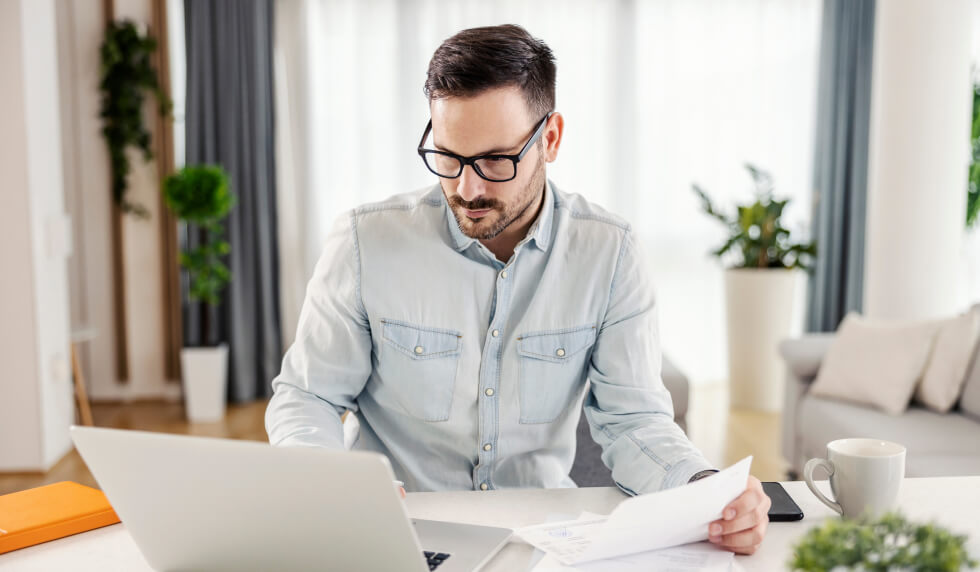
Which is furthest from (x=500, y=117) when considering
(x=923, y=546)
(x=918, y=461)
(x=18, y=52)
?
(x=18, y=52)

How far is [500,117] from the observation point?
129cm

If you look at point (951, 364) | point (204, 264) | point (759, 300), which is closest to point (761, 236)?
point (759, 300)

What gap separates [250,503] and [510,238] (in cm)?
75

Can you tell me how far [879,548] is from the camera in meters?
0.67

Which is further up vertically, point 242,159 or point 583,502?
point 242,159

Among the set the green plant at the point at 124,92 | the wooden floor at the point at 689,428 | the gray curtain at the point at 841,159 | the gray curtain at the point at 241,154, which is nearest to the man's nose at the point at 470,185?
the wooden floor at the point at 689,428

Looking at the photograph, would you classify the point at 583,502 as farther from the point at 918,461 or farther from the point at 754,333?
the point at 754,333

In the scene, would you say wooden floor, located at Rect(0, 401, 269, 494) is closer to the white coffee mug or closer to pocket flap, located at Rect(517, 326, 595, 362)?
pocket flap, located at Rect(517, 326, 595, 362)

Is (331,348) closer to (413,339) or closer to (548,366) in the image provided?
(413,339)

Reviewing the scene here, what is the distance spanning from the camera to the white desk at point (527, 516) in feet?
3.30

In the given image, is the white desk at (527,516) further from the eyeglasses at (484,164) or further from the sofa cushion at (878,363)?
the sofa cushion at (878,363)

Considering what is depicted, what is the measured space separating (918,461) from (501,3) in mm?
3222

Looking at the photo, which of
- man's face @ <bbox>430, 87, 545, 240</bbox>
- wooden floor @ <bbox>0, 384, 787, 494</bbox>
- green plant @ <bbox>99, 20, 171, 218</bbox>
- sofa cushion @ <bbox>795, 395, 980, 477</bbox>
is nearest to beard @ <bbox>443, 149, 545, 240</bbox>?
man's face @ <bbox>430, 87, 545, 240</bbox>

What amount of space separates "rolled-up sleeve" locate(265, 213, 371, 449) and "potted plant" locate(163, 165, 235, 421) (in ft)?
9.42
